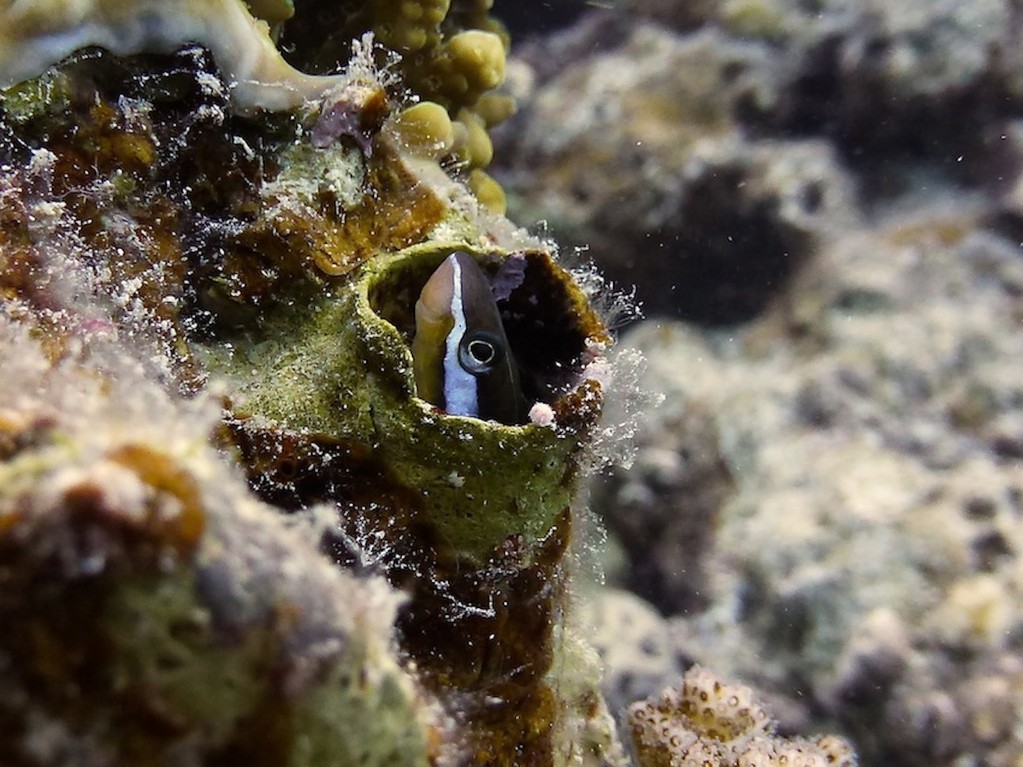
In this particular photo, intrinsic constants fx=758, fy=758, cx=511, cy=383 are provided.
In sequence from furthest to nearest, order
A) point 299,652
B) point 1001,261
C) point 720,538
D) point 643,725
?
1. point 1001,261
2. point 720,538
3. point 643,725
4. point 299,652

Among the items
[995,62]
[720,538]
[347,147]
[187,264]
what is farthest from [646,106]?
[187,264]

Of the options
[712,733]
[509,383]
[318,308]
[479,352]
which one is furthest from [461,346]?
[712,733]

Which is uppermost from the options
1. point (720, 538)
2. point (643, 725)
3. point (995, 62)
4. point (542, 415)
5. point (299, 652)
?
point (995, 62)

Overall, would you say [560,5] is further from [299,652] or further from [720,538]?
[299,652]

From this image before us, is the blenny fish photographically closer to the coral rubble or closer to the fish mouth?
the fish mouth

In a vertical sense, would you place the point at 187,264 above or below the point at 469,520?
above

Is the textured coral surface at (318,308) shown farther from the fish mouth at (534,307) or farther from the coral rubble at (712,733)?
the coral rubble at (712,733)

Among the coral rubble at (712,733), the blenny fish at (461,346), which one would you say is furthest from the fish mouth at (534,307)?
the coral rubble at (712,733)

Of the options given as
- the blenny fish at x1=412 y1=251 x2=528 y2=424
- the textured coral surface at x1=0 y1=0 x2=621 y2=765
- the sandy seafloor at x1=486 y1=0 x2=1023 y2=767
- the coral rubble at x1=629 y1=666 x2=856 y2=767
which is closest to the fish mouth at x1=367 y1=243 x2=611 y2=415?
the textured coral surface at x1=0 y1=0 x2=621 y2=765
